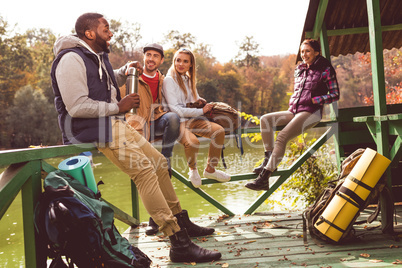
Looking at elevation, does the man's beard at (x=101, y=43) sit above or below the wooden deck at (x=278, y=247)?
above

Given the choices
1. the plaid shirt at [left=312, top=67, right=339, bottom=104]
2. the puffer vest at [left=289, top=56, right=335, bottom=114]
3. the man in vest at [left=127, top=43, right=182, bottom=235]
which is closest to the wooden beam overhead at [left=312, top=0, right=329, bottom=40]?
the puffer vest at [left=289, top=56, right=335, bottom=114]

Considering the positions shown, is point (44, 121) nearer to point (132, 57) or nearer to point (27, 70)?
point (27, 70)

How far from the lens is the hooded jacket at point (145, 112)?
3787 millimetres

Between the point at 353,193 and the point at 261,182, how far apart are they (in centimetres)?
116

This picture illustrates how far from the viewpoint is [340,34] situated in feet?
17.9

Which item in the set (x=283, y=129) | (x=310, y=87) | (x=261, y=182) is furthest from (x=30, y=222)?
(x=310, y=87)

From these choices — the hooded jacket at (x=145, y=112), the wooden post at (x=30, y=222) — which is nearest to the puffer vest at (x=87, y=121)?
the wooden post at (x=30, y=222)

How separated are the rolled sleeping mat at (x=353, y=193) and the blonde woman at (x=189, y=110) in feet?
4.95

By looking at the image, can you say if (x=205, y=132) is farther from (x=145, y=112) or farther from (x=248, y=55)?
(x=248, y=55)

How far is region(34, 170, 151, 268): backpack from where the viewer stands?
81.1 inches

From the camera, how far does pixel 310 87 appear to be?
4293mm

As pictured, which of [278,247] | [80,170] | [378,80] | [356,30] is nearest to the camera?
[80,170]

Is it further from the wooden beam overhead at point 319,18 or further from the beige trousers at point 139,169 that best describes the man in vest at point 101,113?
the wooden beam overhead at point 319,18

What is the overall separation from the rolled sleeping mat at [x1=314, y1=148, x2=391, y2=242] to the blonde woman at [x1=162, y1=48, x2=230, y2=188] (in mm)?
1509
